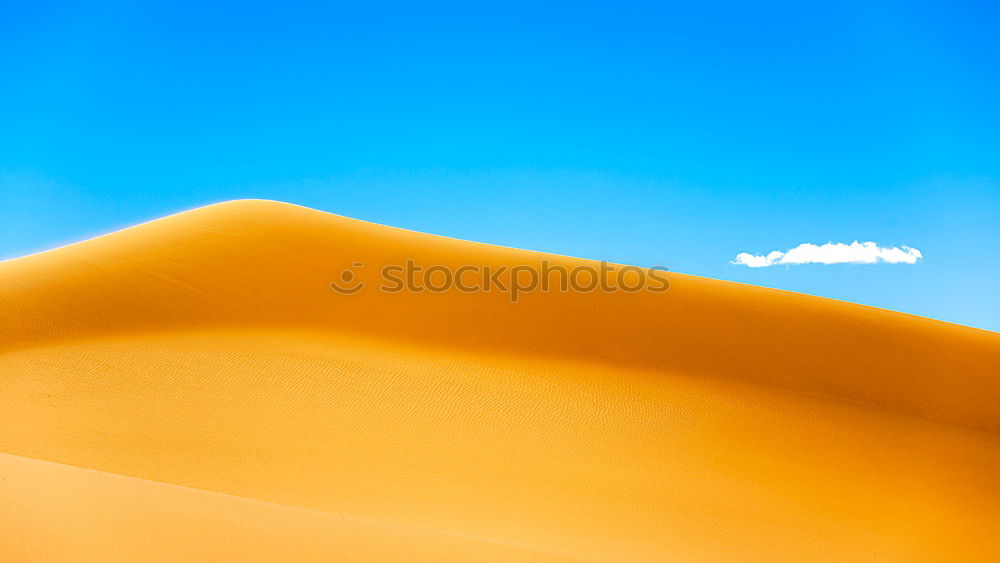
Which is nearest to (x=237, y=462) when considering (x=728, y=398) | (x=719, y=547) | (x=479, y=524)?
(x=479, y=524)

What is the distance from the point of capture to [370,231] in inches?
1075

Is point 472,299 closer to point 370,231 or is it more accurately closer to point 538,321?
point 538,321

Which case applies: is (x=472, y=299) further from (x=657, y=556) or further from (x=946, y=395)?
(x=657, y=556)

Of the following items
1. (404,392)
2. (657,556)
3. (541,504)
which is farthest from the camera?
(404,392)

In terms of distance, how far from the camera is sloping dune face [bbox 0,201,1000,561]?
626cm

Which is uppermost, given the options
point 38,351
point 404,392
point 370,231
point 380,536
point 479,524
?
point 370,231

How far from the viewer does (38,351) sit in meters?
15.5

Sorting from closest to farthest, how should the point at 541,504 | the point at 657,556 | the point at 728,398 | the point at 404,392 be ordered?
the point at 657,556, the point at 541,504, the point at 404,392, the point at 728,398

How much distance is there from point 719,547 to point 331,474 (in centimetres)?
508

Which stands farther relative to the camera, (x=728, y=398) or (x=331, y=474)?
(x=728, y=398)

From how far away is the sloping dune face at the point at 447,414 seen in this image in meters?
6.26

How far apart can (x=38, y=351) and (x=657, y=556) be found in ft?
45.1

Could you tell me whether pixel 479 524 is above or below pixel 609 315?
below

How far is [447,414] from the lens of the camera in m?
13.5
